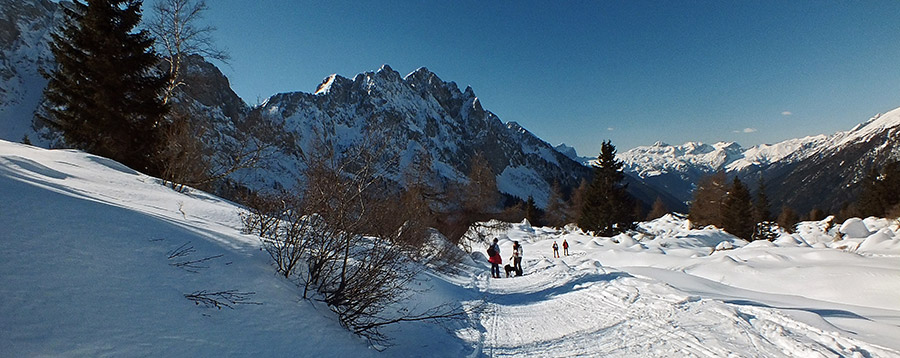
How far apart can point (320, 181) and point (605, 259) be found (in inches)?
602

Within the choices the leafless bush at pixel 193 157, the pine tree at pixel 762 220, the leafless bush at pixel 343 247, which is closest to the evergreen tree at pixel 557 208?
the pine tree at pixel 762 220

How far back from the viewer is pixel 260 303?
3615mm

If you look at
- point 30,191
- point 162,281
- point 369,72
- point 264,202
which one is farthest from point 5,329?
point 369,72

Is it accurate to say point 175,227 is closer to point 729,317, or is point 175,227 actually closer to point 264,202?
point 264,202

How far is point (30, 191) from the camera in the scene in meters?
3.74

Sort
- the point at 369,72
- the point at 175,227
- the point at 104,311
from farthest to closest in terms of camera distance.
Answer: the point at 369,72 < the point at 175,227 < the point at 104,311

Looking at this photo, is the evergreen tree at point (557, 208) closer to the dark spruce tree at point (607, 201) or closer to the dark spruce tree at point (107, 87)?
the dark spruce tree at point (607, 201)

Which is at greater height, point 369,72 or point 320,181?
point 369,72

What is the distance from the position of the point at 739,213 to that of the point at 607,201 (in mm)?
12959

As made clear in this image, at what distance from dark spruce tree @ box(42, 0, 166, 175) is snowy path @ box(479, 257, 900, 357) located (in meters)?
12.8

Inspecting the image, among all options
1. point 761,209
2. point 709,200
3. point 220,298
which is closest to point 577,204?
point 709,200

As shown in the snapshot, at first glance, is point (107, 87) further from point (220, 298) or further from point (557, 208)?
point (557, 208)

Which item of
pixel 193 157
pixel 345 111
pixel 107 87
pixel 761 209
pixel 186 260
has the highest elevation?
pixel 345 111

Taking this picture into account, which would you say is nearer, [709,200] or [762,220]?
[762,220]
